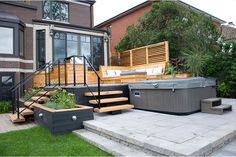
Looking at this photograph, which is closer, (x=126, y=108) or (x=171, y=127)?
(x=171, y=127)

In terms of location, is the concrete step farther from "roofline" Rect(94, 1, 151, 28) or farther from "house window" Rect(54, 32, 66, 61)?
"roofline" Rect(94, 1, 151, 28)

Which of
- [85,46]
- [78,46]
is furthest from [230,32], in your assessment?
[78,46]

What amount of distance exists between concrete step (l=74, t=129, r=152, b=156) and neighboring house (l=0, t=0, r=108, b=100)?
737 centimetres

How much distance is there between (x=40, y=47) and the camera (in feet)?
39.7

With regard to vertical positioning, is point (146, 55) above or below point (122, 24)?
below

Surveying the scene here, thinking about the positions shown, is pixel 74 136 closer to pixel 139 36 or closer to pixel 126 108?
pixel 126 108

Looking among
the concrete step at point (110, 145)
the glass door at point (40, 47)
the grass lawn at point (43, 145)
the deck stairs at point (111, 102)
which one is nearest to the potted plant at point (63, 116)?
the grass lawn at point (43, 145)

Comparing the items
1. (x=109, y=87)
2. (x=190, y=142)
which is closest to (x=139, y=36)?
(x=109, y=87)

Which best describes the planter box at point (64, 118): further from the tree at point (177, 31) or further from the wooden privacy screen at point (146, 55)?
the tree at point (177, 31)

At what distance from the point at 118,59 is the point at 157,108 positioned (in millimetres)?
9110

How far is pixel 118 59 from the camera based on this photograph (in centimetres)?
1509

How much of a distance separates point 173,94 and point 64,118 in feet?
9.95

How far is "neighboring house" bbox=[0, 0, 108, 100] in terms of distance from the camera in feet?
A: 33.7

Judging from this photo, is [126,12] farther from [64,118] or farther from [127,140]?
[127,140]
